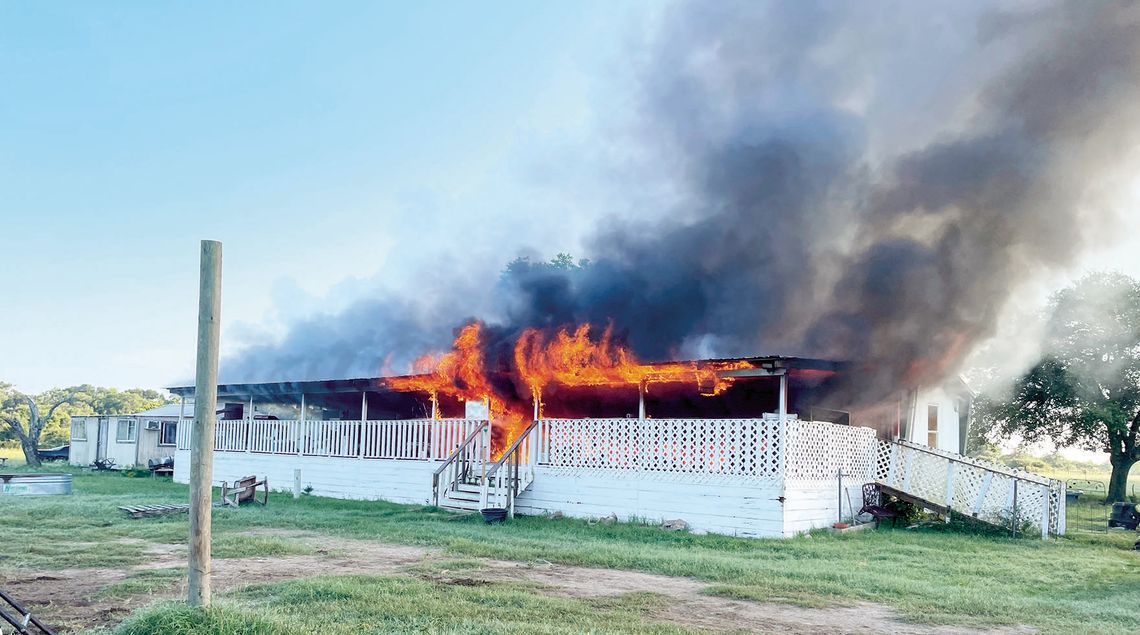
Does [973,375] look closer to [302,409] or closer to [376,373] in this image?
[376,373]

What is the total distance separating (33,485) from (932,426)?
22992 mm

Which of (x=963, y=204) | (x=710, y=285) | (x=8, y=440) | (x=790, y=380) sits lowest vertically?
(x=8, y=440)

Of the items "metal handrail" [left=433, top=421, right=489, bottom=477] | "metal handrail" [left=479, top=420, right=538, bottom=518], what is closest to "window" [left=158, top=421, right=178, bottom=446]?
"metal handrail" [left=433, top=421, right=489, bottom=477]

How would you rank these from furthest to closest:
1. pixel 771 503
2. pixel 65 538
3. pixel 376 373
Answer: pixel 376 373, pixel 771 503, pixel 65 538

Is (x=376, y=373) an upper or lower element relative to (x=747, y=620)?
upper

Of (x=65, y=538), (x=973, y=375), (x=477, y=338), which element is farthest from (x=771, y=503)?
(x=973, y=375)

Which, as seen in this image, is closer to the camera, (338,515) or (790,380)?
(338,515)

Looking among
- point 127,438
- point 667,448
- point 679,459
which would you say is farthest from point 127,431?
point 679,459

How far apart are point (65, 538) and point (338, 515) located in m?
5.28

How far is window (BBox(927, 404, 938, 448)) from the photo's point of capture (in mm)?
→ 23359

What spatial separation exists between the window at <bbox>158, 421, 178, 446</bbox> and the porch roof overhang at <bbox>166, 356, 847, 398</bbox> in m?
8.66

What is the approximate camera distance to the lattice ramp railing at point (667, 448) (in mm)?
16000

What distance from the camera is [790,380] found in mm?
19672

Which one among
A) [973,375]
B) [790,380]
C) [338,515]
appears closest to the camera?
[338,515]
